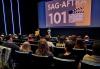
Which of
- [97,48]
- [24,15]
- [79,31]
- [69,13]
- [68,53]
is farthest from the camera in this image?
[24,15]

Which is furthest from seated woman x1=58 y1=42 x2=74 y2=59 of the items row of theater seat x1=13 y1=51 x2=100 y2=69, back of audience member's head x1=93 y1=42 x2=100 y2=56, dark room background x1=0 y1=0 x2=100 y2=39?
dark room background x1=0 y1=0 x2=100 y2=39

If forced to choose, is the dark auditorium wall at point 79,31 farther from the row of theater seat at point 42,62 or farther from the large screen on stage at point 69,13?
the row of theater seat at point 42,62

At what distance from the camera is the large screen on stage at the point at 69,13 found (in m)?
10.9

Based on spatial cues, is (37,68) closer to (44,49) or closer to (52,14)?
(44,49)

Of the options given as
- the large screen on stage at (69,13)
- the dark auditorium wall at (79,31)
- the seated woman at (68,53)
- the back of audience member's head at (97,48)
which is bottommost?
the dark auditorium wall at (79,31)

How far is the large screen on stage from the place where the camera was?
35.8 ft

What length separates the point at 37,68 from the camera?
3.48 metres

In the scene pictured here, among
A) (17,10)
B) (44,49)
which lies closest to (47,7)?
(17,10)

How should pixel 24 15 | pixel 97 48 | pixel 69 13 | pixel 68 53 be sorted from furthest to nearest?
pixel 24 15 < pixel 69 13 < pixel 68 53 < pixel 97 48

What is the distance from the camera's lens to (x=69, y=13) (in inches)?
480

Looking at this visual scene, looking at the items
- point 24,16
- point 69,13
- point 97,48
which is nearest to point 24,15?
point 24,16

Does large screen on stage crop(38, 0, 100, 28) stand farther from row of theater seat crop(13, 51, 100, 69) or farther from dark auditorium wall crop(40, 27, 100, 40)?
row of theater seat crop(13, 51, 100, 69)

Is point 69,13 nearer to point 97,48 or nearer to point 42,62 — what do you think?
point 42,62

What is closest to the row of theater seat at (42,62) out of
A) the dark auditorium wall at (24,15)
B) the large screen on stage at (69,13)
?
the large screen on stage at (69,13)
